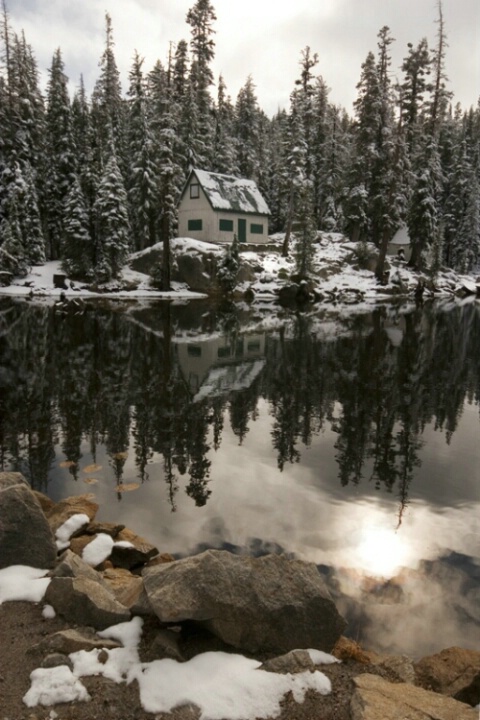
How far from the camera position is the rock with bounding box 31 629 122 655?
14.6ft

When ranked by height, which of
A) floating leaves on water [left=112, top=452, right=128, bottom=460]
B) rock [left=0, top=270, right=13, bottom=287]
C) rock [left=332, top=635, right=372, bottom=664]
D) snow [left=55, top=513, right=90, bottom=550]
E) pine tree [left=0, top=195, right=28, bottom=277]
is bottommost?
floating leaves on water [left=112, top=452, right=128, bottom=460]

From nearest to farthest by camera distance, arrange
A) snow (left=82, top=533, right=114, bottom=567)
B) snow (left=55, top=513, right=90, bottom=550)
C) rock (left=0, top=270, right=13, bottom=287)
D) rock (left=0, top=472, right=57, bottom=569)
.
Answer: rock (left=0, top=472, right=57, bottom=569) < snow (left=82, top=533, right=114, bottom=567) < snow (left=55, top=513, right=90, bottom=550) < rock (left=0, top=270, right=13, bottom=287)

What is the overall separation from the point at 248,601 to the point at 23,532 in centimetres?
300

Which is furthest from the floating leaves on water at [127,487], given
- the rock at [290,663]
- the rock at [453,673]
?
the rock at [453,673]

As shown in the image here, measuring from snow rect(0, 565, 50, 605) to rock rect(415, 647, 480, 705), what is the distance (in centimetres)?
417

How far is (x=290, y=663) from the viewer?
178 inches

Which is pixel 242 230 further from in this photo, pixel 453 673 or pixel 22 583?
pixel 453 673

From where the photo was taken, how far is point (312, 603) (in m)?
5.21

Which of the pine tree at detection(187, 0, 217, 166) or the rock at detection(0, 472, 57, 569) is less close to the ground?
the pine tree at detection(187, 0, 217, 166)

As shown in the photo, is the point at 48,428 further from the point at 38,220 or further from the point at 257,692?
the point at 38,220

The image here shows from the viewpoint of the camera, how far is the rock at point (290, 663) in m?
4.46

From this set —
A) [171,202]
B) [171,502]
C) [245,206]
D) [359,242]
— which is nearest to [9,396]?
[171,502]

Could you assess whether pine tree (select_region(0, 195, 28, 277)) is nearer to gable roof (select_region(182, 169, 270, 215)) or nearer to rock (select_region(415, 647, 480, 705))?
gable roof (select_region(182, 169, 270, 215))

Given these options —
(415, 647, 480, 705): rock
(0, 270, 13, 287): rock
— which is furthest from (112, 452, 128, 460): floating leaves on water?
(0, 270, 13, 287): rock
